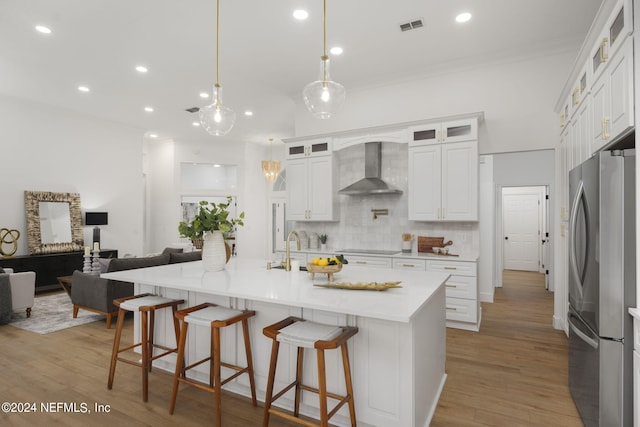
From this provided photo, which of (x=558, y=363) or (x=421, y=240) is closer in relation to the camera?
(x=558, y=363)

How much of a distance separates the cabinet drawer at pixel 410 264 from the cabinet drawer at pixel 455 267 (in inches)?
2.8

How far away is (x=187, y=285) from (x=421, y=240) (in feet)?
11.2

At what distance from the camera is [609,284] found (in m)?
1.92

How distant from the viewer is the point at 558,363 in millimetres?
3322

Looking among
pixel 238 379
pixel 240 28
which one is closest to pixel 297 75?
pixel 240 28

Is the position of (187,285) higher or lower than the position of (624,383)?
higher

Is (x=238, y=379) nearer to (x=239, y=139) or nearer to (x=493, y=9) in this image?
(x=493, y=9)

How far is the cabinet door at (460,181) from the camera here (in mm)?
4379

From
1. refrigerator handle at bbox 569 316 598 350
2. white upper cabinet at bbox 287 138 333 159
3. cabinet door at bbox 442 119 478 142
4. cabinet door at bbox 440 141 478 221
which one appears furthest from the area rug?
refrigerator handle at bbox 569 316 598 350

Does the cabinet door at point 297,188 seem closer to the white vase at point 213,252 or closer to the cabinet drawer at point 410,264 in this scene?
the cabinet drawer at point 410,264

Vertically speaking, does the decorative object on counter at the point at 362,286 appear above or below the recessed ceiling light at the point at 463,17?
below

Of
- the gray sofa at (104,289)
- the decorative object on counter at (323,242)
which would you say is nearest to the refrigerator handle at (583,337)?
the decorative object on counter at (323,242)

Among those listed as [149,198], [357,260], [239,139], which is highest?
[239,139]

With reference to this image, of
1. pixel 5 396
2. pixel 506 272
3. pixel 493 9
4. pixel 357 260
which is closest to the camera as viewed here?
pixel 5 396
